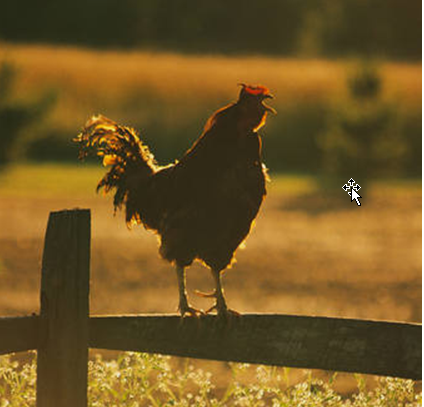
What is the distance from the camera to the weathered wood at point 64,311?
3289 millimetres

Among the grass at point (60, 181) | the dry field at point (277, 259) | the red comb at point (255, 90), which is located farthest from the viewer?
the grass at point (60, 181)

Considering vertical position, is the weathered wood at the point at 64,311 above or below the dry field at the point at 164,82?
below

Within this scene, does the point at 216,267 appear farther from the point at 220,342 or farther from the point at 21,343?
the point at 21,343

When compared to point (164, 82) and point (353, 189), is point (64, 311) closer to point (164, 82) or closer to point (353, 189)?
point (353, 189)

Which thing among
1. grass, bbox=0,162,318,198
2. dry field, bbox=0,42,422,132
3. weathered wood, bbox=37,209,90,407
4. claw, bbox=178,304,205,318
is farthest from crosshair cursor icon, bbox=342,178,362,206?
dry field, bbox=0,42,422,132

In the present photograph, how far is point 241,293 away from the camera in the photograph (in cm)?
991

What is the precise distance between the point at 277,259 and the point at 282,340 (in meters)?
9.18

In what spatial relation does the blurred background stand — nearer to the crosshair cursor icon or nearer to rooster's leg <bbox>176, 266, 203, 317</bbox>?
the crosshair cursor icon

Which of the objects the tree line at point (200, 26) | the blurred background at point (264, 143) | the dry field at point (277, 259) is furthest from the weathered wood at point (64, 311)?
the tree line at point (200, 26)

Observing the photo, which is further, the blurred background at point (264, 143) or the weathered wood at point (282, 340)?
the blurred background at point (264, 143)

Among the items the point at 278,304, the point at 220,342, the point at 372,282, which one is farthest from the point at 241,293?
the point at 220,342

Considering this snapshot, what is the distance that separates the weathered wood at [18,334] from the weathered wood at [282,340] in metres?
0.26

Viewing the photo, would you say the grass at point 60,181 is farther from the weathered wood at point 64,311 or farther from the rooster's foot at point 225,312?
the weathered wood at point 64,311

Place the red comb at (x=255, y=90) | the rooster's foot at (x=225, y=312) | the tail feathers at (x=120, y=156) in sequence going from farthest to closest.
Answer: the tail feathers at (x=120, y=156) < the red comb at (x=255, y=90) < the rooster's foot at (x=225, y=312)
